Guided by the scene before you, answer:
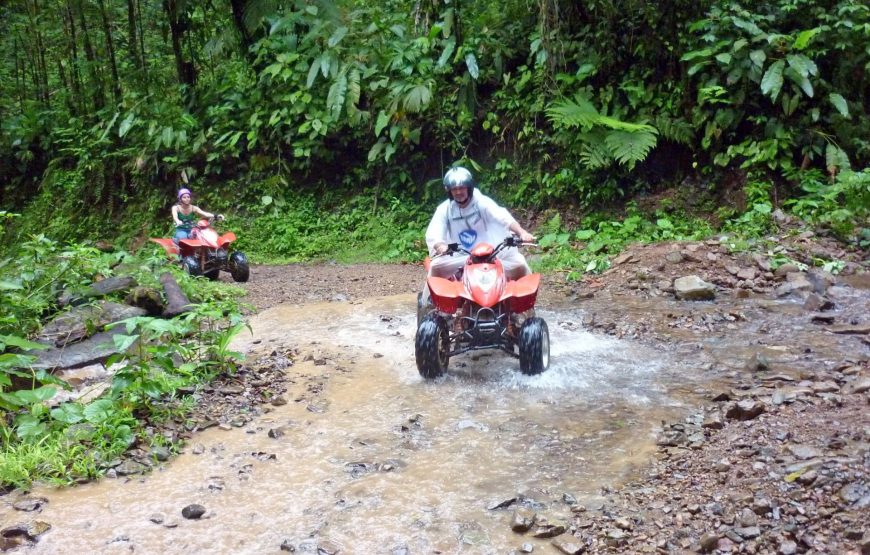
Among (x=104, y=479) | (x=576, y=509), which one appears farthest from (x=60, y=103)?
(x=576, y=509)

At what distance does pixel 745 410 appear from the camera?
4.39 metres

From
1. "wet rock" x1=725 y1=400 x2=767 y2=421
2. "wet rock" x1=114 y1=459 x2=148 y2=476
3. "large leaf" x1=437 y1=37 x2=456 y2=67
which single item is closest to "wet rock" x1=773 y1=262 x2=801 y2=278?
"wet rock" x1=725 y1=400 x2=767 y2=421

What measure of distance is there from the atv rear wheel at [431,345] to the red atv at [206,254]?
600 cm

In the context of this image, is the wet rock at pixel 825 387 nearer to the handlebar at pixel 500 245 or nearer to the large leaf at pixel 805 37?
the handlebar at pixel 500 245

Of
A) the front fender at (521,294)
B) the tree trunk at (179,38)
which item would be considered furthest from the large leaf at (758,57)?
the tree trunk at (179,38)

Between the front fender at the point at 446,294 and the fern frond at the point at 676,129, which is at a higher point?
the fern frond at the point at 676,129

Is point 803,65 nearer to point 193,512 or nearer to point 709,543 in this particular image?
point 709,543

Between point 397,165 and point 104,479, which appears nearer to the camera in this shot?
point 104,479

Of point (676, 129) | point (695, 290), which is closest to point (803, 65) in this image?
point (676, 129)

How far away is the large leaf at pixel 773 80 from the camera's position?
9.70 metres

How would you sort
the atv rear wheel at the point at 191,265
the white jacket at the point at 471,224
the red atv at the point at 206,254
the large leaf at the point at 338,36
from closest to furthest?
the white jacket at the point at 471,224
the atv rear wheel at the point at 191,265
the red atv at the point at 206,254
the large leaf at the point at 338,36

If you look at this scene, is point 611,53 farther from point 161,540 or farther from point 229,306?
point 161,540

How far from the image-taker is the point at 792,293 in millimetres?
7559

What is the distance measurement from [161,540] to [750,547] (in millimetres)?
2844
